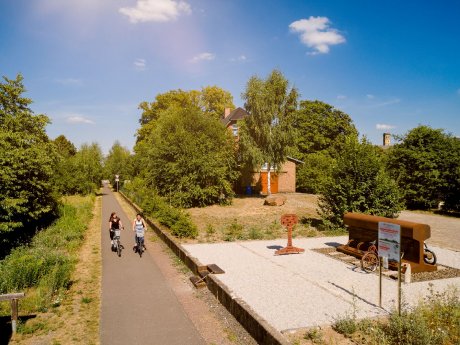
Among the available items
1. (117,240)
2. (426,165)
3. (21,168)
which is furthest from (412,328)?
(426,165)

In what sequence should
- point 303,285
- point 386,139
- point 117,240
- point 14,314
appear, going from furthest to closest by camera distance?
point 386,139
point 117,240
point 303,285
point 14,314

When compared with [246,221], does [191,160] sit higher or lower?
higher

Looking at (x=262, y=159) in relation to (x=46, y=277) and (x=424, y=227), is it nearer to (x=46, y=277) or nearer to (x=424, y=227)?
(x=424, y=227)

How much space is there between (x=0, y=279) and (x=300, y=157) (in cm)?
4376

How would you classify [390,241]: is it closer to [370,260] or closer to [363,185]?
[370,260]

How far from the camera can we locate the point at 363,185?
56.1ft

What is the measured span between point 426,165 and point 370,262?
21.4m

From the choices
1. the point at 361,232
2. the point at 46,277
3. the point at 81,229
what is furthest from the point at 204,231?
the point at 46,277

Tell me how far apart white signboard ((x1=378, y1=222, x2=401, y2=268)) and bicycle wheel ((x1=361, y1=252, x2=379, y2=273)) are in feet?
10.7

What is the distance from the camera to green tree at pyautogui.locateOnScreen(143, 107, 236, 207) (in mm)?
29469

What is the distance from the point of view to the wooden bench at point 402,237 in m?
10.6

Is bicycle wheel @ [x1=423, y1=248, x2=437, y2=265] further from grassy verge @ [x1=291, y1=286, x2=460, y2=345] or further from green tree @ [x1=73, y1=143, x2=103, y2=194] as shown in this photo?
green tree @ [x1=73, y1=143, x2=103, y2=194]

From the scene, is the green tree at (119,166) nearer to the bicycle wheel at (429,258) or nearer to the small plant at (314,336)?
the bicycle wheel at (429,258)

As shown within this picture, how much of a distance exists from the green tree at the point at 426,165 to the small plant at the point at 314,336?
25.4 m
